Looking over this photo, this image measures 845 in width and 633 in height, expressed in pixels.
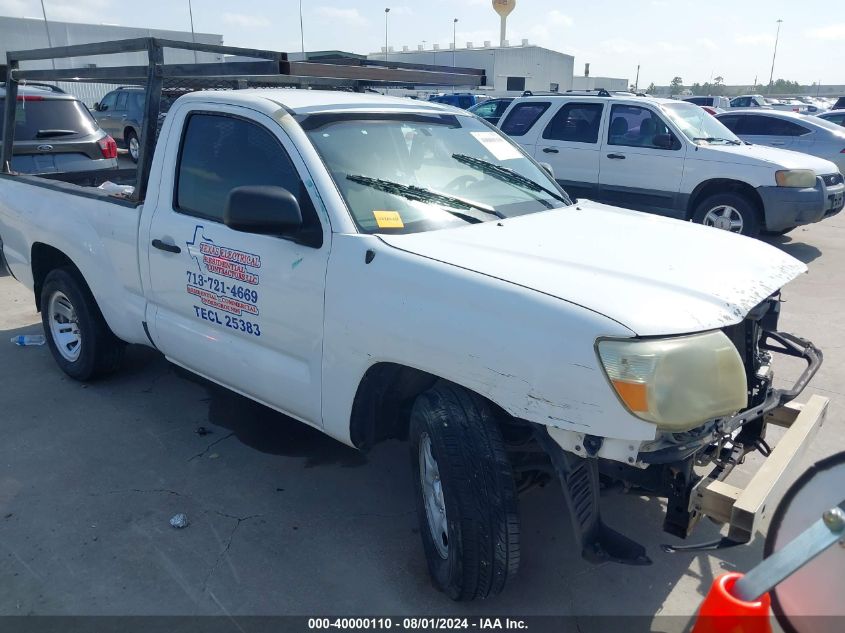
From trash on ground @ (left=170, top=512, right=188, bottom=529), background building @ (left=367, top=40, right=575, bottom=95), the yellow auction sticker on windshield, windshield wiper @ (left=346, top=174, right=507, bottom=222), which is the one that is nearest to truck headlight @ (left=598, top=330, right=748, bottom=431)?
the yellow auction sticker on windshield

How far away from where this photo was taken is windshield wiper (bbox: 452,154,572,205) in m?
3.65

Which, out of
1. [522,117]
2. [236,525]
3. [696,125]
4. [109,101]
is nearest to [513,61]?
[109,101]

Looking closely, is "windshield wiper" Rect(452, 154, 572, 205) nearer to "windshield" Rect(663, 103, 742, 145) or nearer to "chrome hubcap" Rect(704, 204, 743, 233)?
"chrome hubcap" Rect(704, 204, 743, 233)

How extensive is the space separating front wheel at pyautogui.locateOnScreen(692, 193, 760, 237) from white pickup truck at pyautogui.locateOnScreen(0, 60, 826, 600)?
17.8 feet

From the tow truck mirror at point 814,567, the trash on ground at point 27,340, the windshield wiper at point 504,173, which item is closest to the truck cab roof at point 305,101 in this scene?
the windshield wiper at point 504,173

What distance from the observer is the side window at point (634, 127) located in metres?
8.95

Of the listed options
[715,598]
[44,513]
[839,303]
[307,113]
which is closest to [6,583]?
[44,513]

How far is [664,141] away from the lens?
28.9ft

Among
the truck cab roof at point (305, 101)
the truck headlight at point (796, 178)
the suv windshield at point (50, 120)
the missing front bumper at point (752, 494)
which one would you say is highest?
the truck cab roof at point (305, 101)

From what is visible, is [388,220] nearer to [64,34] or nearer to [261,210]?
[261,210]

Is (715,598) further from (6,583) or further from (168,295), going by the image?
(168,295)

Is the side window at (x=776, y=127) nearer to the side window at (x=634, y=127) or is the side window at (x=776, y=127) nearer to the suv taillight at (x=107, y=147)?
the side window at (x=634, y=127)

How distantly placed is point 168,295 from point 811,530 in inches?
126

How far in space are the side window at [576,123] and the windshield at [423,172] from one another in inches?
232
